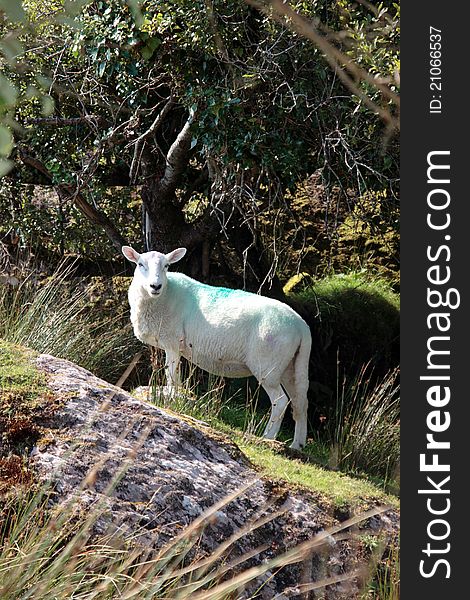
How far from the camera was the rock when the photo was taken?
470cm

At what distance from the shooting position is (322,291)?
12844 mm

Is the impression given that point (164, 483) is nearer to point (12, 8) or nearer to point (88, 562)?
point (88, 562)

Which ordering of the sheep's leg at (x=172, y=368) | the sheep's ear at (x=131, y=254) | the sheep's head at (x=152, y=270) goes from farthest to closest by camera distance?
the sheep's ear at (x=131, y=254)
the sheep's leg at (x=172, y=368)
the sheep's head at (x=152, y=270)

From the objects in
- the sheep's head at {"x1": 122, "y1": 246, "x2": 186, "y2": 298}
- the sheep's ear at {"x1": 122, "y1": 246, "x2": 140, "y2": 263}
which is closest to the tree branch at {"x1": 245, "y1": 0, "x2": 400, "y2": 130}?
the sheep's head at {"x1": 122, "y1": 246, "x2": 186, "y2": 298}

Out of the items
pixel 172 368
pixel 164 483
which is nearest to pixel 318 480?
pixel 164 483

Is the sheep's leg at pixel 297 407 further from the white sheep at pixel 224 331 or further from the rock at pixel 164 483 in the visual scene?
the rock at pixel 164 483

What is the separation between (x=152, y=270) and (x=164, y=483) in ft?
12.1

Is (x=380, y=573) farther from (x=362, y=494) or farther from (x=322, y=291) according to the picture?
(x=322, y=291)

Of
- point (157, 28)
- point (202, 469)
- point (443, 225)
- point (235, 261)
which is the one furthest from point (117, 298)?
point (443, 225)

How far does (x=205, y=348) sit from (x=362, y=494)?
2665 mm

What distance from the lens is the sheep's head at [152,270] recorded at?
8352 mm

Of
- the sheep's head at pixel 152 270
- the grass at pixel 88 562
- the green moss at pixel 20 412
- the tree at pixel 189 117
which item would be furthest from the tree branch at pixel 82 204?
the grass at pixel 88 562

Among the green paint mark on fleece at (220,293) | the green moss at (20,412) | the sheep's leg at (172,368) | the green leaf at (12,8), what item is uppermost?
the green paint mark on fleece at (220,293)

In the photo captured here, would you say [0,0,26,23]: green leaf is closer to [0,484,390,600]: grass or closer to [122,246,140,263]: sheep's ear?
[0,484,390,600]: grass
